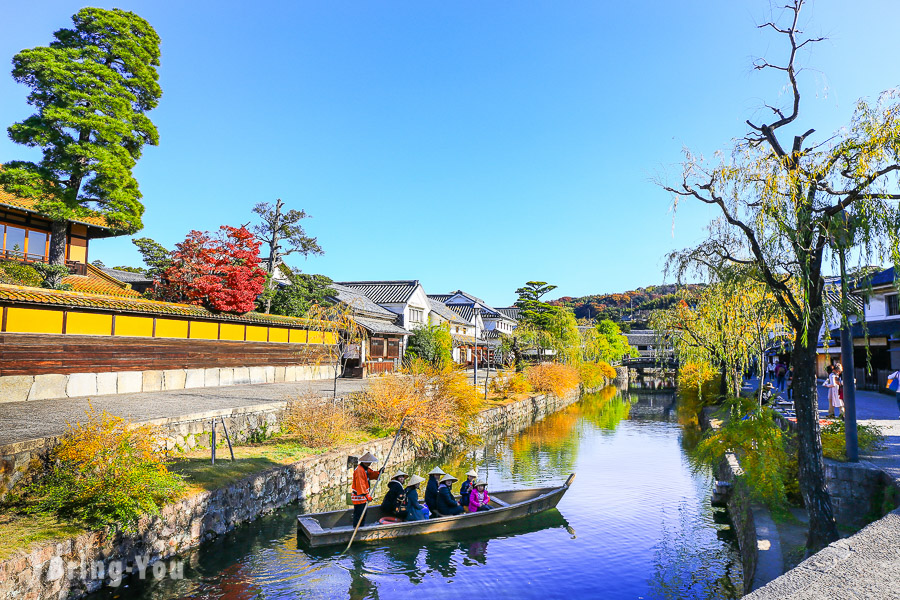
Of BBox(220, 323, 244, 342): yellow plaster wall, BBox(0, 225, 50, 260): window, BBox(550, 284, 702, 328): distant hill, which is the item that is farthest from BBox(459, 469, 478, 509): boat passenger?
BBox(550, 284, 702, 328): distant hill

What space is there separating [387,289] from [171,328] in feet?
90.5

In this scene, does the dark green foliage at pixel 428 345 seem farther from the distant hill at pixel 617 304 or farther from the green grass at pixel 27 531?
the distant hill at pixel 617 304

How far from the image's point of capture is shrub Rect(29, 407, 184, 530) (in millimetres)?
8117

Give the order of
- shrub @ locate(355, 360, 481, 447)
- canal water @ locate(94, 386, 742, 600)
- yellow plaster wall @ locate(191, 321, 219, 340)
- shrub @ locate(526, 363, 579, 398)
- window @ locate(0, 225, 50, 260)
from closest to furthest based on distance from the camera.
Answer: canal water @ locate(94, 386, 742, 600), shrub @ locate(355, 360, 481, 447), yellow plaster wall @ locate(191, 321, 219, 340), window @ locate(0, 225, 50, 260), shrub @ locate(526, 363, 579, 398)

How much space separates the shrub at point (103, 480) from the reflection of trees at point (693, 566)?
8377 millimetres

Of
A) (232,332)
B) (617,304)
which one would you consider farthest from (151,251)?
(617,304)

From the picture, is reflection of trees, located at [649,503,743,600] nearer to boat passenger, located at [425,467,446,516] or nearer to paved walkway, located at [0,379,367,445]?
boat passenger, located at [425,467,446,516]

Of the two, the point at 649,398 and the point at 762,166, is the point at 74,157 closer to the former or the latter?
the point at 762,166

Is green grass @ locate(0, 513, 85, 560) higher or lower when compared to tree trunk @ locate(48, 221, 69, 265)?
lower

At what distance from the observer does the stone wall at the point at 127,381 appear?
14250 mm

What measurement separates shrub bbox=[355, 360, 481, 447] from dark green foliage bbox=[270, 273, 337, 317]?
1113 cm

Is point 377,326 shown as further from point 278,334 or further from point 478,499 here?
point 478,499

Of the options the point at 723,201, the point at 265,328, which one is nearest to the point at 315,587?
the point at 723,201

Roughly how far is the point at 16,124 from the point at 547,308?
37560 millimetres
